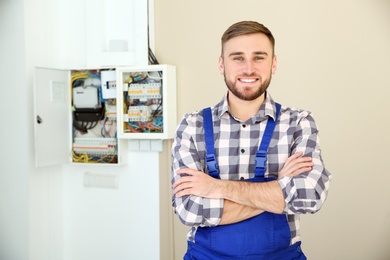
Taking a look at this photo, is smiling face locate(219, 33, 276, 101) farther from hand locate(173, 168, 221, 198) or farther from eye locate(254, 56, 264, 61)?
hand locate(173, 168, 221, 198)

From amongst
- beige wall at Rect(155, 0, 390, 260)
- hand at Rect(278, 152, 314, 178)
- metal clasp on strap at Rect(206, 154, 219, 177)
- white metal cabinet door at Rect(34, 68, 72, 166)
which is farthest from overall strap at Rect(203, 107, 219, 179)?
white metal cabinet door at Rect(34, 68, 72, 166)

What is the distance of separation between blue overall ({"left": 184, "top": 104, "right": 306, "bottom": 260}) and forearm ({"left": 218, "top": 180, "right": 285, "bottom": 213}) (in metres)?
0.05

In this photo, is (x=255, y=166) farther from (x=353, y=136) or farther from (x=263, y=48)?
(x=353, y=136)

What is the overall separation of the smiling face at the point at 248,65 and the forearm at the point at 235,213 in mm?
380

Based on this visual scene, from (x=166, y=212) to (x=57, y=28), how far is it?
136cm

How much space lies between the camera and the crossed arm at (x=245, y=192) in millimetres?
1750

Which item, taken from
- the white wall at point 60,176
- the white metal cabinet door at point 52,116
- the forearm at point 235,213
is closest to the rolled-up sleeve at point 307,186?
the forearm at point 235,213

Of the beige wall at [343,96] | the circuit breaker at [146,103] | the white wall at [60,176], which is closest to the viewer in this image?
the beige wall at [343,96]

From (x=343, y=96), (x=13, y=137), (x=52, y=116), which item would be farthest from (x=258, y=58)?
(x=13, y=137)

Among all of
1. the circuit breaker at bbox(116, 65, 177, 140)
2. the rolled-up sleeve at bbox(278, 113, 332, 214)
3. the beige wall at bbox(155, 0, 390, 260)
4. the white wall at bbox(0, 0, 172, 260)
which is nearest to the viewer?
the rolled-up sleeve at bbox(278, 113, 332, 214)

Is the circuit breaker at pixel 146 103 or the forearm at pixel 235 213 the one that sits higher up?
the circuit breaker at pixel 146 103

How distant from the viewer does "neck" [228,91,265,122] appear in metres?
1.93

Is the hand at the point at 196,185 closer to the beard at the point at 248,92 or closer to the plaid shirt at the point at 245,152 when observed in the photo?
the plaid shirt at the point at 245,152

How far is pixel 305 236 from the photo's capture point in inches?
118
